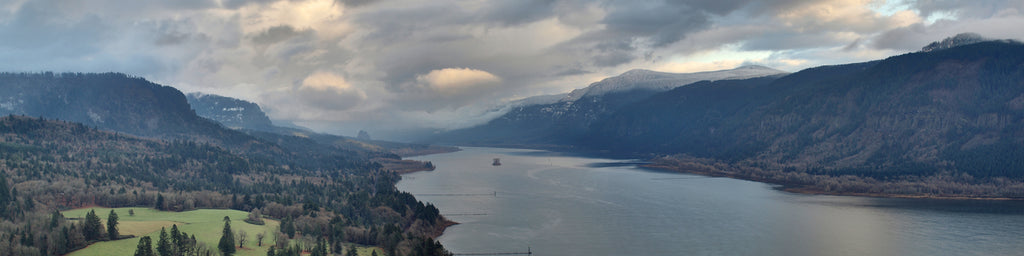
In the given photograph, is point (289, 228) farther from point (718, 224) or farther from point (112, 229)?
point (718, 224)

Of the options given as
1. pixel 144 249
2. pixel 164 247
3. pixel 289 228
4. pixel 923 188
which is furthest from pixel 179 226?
pixel 923 188

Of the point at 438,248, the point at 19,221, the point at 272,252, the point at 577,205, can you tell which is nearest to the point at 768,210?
the point at 577,205

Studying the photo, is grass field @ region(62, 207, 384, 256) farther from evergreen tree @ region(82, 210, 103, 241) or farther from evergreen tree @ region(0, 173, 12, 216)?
evergreen tree @ region(0, 173, 12, 216)

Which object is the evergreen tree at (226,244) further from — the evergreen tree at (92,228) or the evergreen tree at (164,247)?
the evergreen tree at (92,228)

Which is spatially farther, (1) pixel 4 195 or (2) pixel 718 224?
(2) pixel 718 224

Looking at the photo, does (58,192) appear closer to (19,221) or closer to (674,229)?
(19,221)
